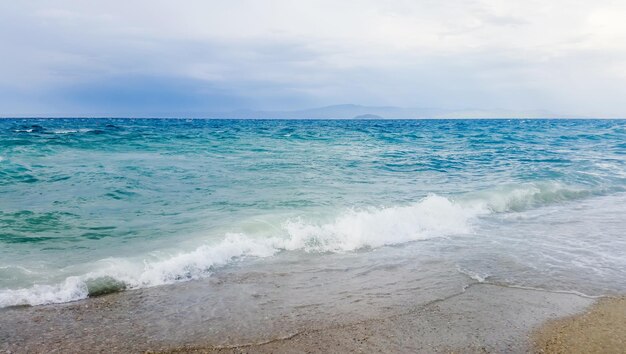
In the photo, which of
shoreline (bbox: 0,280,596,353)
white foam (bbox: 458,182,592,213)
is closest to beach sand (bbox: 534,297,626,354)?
shoreline (bbox: 0,280,596,353)

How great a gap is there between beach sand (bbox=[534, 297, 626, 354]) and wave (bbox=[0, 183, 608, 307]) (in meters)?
3.73

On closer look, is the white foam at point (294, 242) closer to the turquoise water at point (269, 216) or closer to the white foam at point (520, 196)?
the turquoise water at point (269, 216)

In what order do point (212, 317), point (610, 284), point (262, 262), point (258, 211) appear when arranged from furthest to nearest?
point (258, 211) → point (262, 262) → point (610, 284) → point (212, 317)

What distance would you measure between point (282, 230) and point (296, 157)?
1358 centimetres

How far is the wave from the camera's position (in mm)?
5973

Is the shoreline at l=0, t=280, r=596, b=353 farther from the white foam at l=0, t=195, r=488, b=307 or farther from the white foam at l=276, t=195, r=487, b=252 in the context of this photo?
the white foam at l=276, t=195, r=487, b=252

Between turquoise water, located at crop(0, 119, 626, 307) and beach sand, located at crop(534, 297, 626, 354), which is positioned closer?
beach sand, located at crop(534, 297, 626, 354)

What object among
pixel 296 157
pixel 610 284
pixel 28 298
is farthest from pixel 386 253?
pixel 296 157

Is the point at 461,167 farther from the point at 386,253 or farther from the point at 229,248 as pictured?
the point at 229,248

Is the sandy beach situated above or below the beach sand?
above

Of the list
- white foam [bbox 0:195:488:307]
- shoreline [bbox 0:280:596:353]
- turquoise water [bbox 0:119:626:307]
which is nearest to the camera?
shoreline [bbox 0:280:596:353]

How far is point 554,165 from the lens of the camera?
20.6 metres

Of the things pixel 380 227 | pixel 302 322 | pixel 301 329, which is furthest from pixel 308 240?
pixel 301 329

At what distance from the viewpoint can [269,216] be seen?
33.0ft
